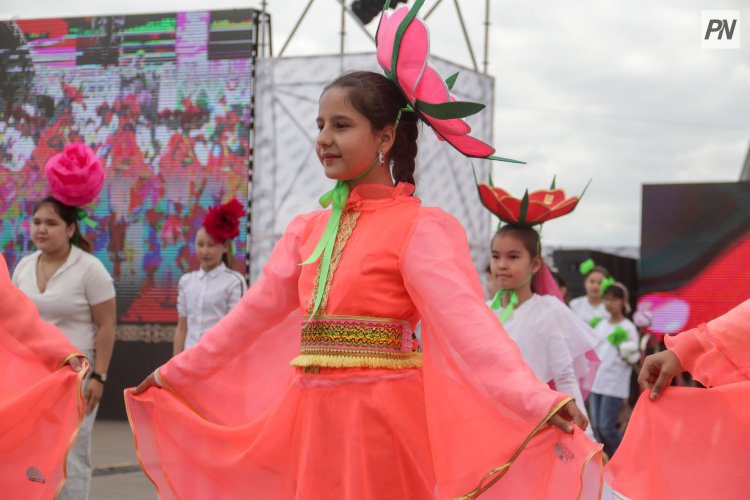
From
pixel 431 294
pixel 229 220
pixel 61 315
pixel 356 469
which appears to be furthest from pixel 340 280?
pixel 229 220

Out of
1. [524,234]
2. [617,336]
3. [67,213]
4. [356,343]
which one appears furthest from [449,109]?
[617,336]

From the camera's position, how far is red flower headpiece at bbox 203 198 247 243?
24.4 feet

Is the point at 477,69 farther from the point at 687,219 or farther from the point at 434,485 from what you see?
the point at 434,485

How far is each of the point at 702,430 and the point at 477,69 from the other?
302 inches

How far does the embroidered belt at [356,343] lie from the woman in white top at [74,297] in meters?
2.14

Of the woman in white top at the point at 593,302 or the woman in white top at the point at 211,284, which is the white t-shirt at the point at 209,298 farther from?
the woman in white top at the point at 593,302

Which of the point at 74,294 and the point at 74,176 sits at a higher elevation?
the point at 74,176

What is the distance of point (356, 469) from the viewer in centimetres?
310

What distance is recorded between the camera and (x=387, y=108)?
11.1 ft

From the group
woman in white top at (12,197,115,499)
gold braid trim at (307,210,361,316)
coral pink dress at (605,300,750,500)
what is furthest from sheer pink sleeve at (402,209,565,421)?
woman in white top at (12,197,115,499)

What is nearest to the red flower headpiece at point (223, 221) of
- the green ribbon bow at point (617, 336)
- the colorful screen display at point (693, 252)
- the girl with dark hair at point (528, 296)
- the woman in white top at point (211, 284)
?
the woman in white top at point (211, 284)

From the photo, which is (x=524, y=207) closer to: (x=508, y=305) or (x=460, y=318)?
(x=508, y=305)

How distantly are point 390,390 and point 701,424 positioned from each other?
3.23 feet

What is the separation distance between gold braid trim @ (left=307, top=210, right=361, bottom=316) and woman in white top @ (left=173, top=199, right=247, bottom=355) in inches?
159
